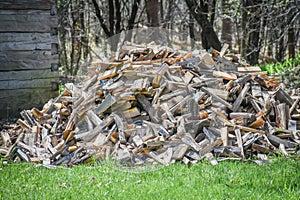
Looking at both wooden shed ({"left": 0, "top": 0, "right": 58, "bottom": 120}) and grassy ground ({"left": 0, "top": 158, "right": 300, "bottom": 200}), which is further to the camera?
wooden shed ({"left": 0, "top": 0, "right": 58, "bottom": 120})

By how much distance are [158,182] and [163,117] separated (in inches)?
56.0

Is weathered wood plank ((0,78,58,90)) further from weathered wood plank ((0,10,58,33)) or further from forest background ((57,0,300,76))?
forest background ((57,0,300,76))

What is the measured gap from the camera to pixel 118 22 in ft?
42.3

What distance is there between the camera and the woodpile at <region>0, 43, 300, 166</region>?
5.52 m

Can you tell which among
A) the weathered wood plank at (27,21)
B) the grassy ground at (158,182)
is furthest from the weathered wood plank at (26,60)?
the grassy ground at (158,182)

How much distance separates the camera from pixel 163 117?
5.85 metres

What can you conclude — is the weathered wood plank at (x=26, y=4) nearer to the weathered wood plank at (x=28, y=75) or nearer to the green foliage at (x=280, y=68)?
the weathered wood plank at (x=28, y=75)

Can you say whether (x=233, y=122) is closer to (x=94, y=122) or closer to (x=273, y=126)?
(x=273, y=126)

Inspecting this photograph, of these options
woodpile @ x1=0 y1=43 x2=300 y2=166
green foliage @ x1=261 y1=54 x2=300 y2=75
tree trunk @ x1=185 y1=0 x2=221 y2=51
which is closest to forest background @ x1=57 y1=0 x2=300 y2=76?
tree trunk @ x1=185 y1=0 x2=221 y2=51

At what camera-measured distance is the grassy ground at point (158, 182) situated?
4211mm

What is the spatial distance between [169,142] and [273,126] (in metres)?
1.61

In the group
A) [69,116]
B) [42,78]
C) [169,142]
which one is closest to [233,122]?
[169,142]

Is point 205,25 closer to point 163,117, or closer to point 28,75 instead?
point 28,75

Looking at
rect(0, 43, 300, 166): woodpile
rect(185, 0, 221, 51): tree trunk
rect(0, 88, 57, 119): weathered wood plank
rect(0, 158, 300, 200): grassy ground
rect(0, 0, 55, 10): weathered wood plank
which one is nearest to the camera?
rect(0, 158, 300, 200): grassy ground
